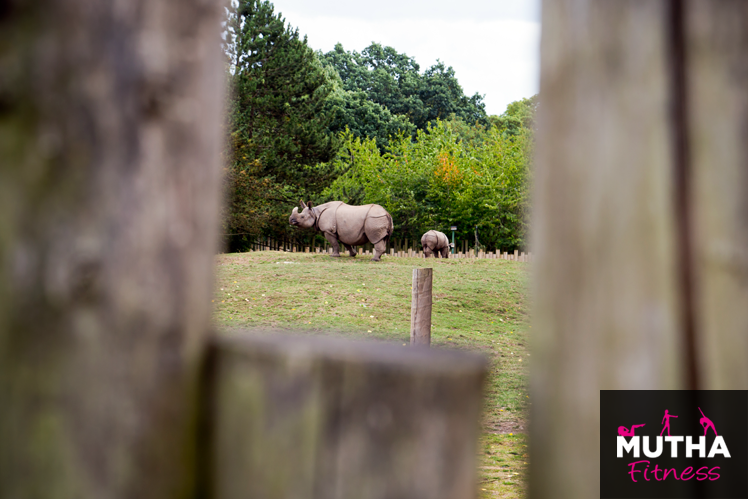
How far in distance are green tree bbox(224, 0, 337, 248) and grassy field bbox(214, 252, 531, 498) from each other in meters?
11.2

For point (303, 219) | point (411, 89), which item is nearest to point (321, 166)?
point (303, 219)

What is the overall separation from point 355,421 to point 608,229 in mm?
366

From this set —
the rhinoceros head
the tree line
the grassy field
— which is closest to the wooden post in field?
the grassy field

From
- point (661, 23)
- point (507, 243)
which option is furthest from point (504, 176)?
point (661, 23)

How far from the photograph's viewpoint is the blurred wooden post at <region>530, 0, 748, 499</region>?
0.67m

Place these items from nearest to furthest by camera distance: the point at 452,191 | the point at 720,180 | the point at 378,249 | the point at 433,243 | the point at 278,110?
1. the point at 720,180
2. the point at 378,249
3. the point at 433,243
4. the point at 452,191
5. the point at 278,110

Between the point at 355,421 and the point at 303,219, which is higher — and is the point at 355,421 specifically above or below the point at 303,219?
below

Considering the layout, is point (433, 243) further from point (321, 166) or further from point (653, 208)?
point (653, 208)

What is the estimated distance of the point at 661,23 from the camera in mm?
683

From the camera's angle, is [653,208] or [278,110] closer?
[653,208]

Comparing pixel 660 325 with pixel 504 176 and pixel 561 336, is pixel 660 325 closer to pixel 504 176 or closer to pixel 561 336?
pixel 561 336

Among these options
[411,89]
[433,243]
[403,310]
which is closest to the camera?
[403,310]

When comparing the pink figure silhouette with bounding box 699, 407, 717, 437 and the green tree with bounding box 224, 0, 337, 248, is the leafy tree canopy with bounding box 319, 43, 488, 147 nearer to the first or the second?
the green tree with bounding box 224, 0, 337, 248

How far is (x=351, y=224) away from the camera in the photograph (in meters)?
16.7
